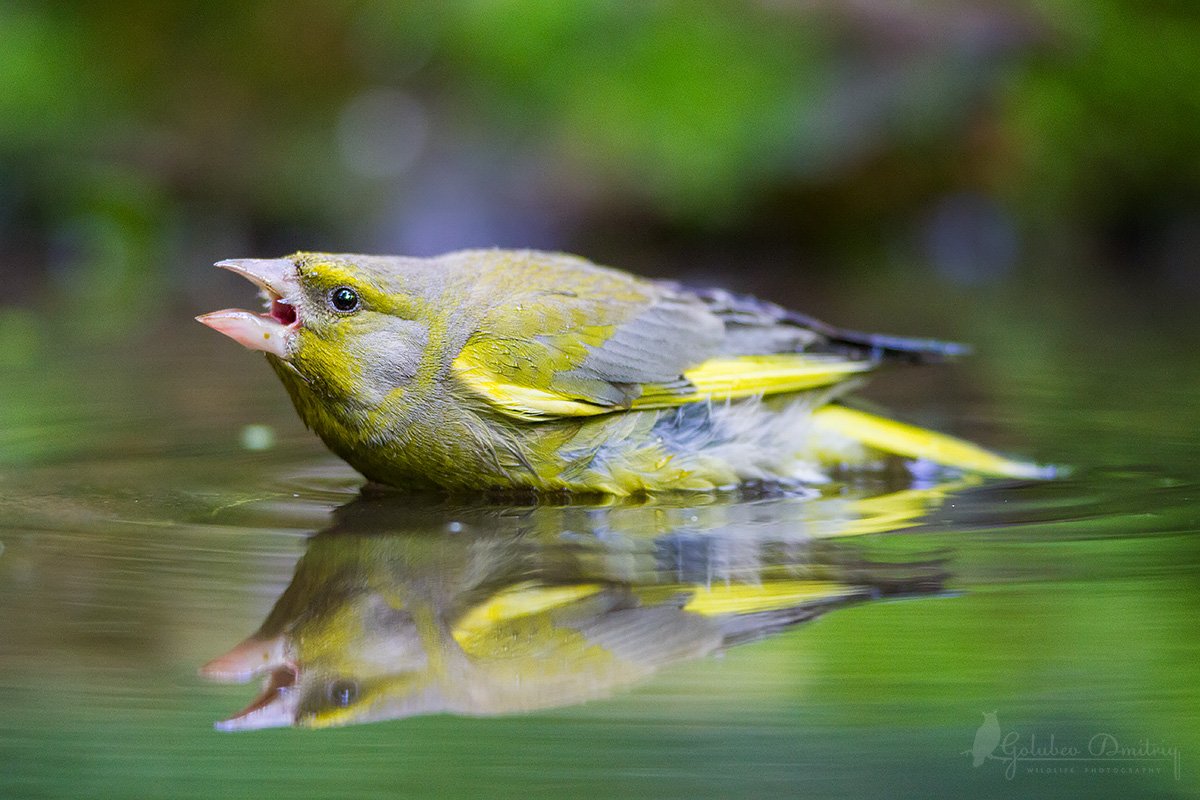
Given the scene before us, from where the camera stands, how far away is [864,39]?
42.4 ft

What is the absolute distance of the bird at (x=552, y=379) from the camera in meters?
4.50

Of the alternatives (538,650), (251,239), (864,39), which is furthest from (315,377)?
(864,39)

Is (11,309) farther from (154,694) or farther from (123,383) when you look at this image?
(154,694)

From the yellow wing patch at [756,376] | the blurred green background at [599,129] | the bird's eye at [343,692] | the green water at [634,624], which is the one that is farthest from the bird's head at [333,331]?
the blurred green background at [599,129]

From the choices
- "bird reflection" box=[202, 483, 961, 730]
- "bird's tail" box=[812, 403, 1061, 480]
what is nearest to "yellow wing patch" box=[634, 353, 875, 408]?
"bird's tail" box=[812, 403, 1061, 480]

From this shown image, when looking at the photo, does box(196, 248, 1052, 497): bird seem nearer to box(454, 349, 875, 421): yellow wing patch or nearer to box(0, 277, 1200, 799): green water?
box(454, 349, 875, 421): yellow wing patch

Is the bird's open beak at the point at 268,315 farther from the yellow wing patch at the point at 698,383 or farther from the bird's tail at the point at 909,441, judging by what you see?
the bird's tail at the point at 909,441

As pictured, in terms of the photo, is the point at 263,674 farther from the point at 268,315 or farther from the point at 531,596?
the point at 268,315

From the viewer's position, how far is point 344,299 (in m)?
4.54

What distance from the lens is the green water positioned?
256 cm

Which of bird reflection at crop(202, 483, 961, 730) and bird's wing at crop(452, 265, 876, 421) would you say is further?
bird's wing at crop(452, 265, 876, 421)

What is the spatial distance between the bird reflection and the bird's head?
15.0 inches

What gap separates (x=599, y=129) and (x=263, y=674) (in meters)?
10.6

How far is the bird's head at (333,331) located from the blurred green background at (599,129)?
300 inches
